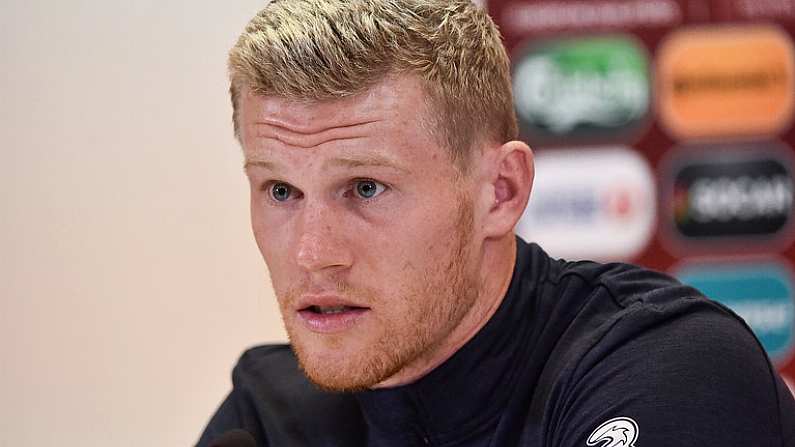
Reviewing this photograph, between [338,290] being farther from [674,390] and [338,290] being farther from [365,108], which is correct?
[674,390]

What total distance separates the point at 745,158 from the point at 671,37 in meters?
0.35

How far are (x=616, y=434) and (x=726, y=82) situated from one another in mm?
1741

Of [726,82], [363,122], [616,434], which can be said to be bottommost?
[616,434]

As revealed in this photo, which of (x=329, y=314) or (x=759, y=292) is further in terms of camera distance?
(x=759, y=292)

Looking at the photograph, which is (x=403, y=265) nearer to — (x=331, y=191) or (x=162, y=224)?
(x=331, y=191)

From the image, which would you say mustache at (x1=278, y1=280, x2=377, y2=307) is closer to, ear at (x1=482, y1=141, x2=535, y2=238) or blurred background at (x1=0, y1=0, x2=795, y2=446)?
ear at (x1=482, y1=141, x2=535, y2=238)

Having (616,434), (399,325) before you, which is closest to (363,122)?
(399,325)

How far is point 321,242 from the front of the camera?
131cm

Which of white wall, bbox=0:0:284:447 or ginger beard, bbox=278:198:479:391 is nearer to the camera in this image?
ginger beard, bbox=278:198:479:391

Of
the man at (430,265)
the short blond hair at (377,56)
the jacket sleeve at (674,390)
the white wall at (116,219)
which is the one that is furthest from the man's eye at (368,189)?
the white wall at (116,219)

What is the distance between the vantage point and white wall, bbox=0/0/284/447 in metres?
2.48

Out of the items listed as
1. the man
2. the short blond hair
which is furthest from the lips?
the short blond hair

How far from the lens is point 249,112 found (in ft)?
4.68

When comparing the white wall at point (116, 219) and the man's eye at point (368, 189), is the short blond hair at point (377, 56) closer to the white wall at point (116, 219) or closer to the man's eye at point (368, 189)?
the man's eye at point (368, 189)
